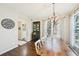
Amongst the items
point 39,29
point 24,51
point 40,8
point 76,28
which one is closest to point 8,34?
point 24,51

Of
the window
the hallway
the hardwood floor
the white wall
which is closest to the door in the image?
the hallway

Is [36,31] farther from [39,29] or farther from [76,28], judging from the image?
[76,28]

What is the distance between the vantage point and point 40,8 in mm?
1811

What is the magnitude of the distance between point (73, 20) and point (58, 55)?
60 centimetres

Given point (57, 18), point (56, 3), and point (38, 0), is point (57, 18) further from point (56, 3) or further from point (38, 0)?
point (38, 0)

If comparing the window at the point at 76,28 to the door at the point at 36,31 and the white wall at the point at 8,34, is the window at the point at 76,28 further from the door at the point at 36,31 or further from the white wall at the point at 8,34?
the white wall at the point at 8,34

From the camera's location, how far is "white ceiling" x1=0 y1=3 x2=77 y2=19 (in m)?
1.79

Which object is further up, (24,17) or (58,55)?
(24,17)

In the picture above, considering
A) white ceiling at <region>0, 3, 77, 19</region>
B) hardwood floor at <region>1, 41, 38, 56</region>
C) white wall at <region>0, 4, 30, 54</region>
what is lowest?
hardwood floor at <region>1, 41, 38, 56</region>

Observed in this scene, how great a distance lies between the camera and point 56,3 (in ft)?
5.92

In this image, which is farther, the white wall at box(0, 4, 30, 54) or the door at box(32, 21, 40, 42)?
the door at box(32, 21, 40, 42)

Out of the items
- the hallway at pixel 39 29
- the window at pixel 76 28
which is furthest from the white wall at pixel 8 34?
the window at pixel 76 28

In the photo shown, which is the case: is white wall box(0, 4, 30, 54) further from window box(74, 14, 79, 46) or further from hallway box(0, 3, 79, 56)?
window box(74, 14, 79, 46)

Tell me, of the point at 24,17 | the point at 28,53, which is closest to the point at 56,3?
the point at 24,17
